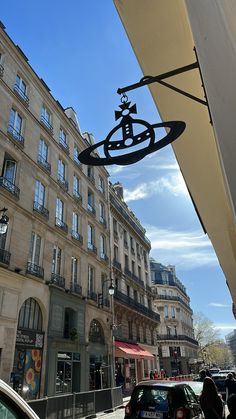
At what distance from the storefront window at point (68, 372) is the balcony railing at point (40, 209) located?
821 cm

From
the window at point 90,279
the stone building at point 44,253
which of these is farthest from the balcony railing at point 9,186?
the window at point 90,279

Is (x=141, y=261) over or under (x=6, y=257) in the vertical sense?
over

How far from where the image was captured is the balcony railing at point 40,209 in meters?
19.4

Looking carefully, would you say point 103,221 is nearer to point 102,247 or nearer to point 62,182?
point 102,247

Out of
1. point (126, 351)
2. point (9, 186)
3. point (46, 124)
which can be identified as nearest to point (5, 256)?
point (9, 186)

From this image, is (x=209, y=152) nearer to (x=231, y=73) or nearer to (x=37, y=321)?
(x=231, y=73)

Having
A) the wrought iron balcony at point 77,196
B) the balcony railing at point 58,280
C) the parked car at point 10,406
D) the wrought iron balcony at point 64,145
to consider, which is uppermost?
the wrought iron balcony at point 64,145

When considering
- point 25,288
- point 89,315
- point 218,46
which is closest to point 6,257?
point 25,288

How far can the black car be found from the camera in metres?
7.26

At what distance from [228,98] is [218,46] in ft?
0.90

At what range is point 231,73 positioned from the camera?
1.38 m

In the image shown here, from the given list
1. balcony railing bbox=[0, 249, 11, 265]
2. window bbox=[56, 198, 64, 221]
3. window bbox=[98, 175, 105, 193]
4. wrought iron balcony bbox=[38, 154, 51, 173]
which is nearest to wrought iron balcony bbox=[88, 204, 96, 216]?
window bbox=[98, 175, 105, 193]

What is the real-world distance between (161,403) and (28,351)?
428 inches

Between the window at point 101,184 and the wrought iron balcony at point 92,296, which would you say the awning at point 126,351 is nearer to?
the wrought iron balcony at point 92,296
